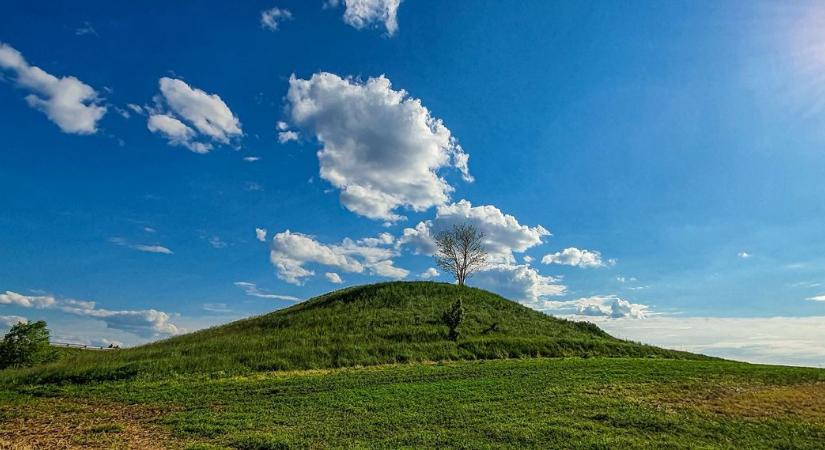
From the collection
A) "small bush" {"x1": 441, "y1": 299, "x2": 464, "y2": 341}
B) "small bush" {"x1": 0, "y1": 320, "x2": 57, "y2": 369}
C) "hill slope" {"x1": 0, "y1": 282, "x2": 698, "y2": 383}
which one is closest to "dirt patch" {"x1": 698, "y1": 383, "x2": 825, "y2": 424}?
"hill slope" {"x1": 0, "y1": 282, "x2": 698, "y2": 383}

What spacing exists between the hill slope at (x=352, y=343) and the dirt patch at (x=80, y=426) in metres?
10.0

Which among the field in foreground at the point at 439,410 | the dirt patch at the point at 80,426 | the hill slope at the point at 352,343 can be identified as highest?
the hill slope at the point at 352,343

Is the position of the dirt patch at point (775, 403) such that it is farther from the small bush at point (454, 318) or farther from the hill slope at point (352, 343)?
the small bush at point (454, 318)

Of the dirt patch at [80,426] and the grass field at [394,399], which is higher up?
the grass field at [394,399]

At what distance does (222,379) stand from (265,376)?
296 centimetres

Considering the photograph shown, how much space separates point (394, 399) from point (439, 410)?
10.6ft

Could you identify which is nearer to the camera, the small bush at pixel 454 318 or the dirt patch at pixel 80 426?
the dirt patch at pixel 80 426

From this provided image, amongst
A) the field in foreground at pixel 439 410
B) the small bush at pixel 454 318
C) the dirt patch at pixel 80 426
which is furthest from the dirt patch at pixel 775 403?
the small bush at pixel 454 318

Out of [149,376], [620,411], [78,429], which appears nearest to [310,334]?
[149,376]

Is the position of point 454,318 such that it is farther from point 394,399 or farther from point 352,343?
point 394,399

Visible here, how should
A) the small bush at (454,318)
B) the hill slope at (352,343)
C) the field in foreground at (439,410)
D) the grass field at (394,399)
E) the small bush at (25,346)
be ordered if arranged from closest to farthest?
the field in foreground at (439,410), the grass field at (394,399), the hill slope at (352,343), the small bush at (25,346), the small bush at (454,318)

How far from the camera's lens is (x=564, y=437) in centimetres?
1748

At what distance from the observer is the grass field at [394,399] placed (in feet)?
58.5

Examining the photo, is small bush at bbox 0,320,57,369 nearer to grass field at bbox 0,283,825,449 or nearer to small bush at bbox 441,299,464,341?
grass field at bbox 0,283,825,449
